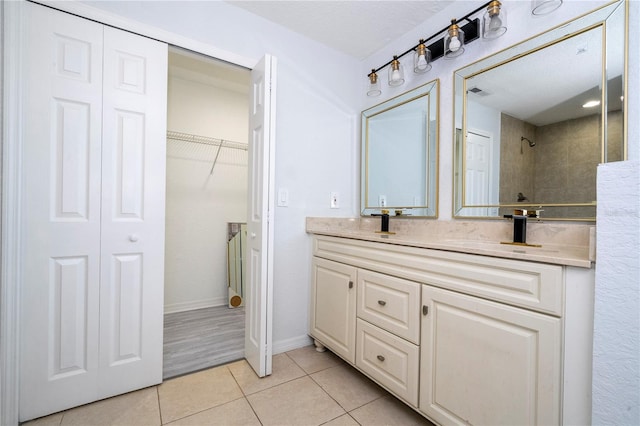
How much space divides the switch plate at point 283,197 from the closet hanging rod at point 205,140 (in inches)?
50.2

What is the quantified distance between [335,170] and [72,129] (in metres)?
1.71

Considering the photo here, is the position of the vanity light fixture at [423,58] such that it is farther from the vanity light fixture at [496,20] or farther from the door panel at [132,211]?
the door panel at [132,211]

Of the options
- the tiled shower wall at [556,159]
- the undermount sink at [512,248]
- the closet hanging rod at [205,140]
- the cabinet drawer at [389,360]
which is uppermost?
the closet hanging rod at [205,140]

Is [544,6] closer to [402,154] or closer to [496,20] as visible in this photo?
[496,20]

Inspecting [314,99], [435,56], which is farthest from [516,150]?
[314,99]

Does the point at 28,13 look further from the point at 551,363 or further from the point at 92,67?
the point at 551,363

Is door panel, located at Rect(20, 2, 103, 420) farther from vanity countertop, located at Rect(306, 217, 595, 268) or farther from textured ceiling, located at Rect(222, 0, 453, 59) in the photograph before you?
vanity countertop, located at Rect(306, 217, 595, 268)

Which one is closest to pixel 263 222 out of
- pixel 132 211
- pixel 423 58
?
pixel 132 211

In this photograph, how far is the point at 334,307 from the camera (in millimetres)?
1923

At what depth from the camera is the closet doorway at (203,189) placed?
2.84 meters

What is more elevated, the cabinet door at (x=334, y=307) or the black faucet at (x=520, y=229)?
the black faucet at (x=520, y=229)

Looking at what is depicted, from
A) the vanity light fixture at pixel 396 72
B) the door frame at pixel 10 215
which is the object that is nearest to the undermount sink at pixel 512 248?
the vanity light fixture at pixel 396 72

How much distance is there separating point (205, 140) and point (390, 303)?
8.32ft

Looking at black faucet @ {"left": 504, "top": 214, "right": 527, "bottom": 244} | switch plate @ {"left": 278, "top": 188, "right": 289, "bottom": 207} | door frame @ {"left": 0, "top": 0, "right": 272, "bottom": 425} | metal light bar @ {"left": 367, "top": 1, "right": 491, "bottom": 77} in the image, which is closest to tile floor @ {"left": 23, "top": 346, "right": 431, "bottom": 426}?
door frame @ {"left": 0, "top": 0, "right": 272, "bottom": 425}
